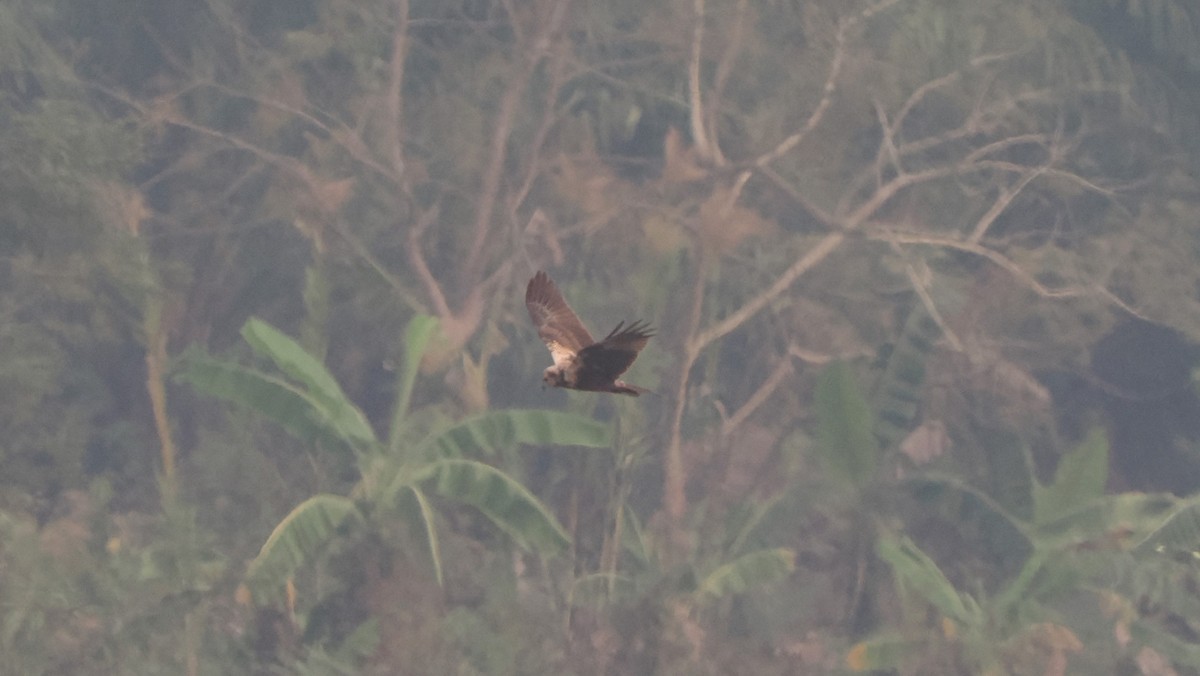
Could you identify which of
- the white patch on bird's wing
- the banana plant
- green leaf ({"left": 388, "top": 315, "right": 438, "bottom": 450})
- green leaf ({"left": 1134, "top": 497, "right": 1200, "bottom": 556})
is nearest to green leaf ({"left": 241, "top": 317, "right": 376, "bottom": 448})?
the banana plant

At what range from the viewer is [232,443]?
18250 millimetres

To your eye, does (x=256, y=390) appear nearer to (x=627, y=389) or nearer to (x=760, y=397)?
(x=760, y=397)

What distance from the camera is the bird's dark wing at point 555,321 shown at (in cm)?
720

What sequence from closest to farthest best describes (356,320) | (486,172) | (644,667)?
(644,667) → (486,172) → (356,320)

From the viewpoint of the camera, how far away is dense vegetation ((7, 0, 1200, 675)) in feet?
48.1

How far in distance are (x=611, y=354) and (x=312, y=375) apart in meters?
7.50

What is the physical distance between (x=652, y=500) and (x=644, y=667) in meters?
5.19

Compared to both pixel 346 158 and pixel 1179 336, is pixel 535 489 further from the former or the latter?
pixel 1179 336

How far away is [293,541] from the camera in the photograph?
44.7ft

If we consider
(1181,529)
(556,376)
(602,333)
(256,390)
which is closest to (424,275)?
(602,333)

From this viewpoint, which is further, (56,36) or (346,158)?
(56,36)

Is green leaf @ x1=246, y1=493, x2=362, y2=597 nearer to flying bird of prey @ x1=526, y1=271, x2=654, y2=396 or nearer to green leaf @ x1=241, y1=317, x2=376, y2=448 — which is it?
green leaf @ x1=241, y1=317, x2=376, y2=448

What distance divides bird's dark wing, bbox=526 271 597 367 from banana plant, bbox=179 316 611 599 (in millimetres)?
6608

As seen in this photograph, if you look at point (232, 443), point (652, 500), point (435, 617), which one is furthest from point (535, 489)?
point (435, 617)
